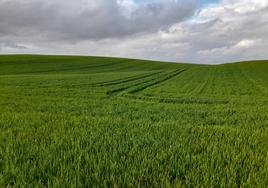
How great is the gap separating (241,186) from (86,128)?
513 cm

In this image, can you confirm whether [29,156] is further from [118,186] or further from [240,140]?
[240,140]

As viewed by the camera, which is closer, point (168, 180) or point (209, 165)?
point (168, 180)

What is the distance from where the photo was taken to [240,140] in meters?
6.66

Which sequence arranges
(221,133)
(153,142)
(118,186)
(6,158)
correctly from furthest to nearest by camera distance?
1. (221,133)
2. (153,142)
3. (6,158)
4. (118,186)

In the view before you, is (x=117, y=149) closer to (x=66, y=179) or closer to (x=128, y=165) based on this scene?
(x=128, y=165)

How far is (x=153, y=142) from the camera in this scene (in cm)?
628

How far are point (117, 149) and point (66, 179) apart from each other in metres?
1.85

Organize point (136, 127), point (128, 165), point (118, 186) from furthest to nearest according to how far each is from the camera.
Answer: point (136, 127), point (128, 165), point (118, 186)

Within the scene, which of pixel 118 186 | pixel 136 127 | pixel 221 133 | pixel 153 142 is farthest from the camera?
pixel 136 127

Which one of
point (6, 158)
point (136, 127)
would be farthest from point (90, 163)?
point (136, 127)

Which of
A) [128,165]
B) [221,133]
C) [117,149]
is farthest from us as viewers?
[221,133]

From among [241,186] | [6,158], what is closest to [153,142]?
[241,186]

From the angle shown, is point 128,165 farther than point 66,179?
Yes

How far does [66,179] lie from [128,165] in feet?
4.11
